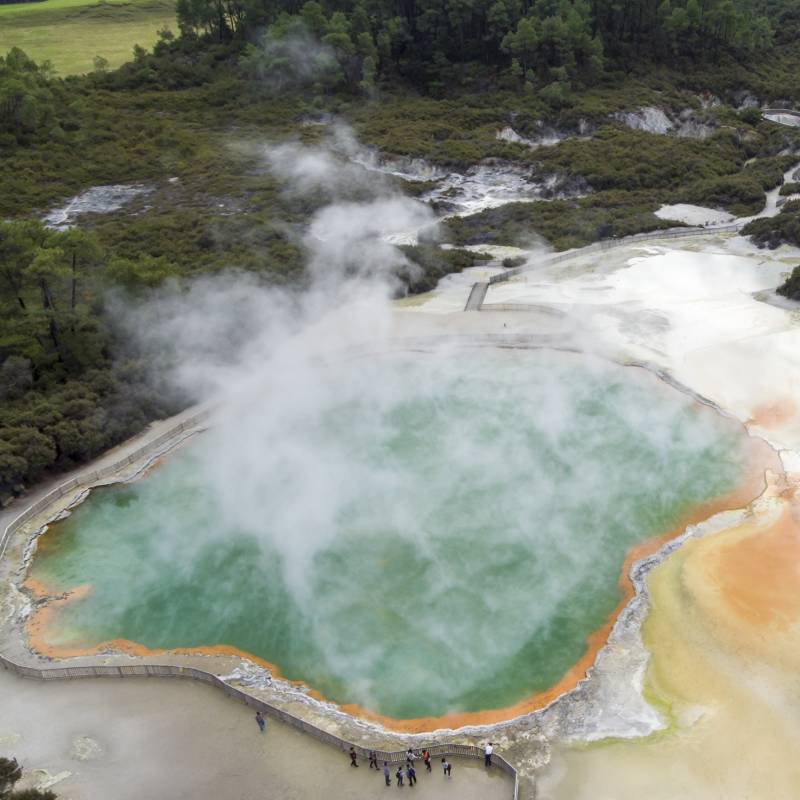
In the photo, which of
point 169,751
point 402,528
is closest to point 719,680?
point 402,528

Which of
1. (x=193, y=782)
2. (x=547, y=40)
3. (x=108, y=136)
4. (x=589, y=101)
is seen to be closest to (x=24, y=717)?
(x=193, y=782)

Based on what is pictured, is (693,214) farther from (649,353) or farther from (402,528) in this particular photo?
(402,528)

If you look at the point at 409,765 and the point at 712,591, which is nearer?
the point at 409,765

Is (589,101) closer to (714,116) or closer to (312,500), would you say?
(714,116)

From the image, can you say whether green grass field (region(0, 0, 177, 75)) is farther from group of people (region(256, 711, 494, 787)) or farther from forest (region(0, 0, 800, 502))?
group of people (region(256, 711, 494, 787))

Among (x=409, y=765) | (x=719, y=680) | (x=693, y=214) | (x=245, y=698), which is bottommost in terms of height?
(x=245, y=698)

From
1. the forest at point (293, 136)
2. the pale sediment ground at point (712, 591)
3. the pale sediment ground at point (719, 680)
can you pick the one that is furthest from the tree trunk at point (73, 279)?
the pale sediment ground at point (719, 680)
